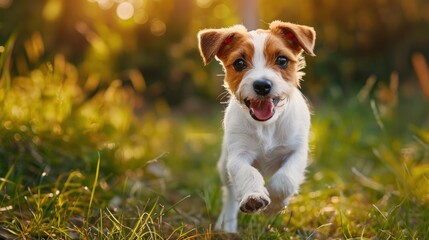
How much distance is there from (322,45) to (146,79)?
10.7 feet

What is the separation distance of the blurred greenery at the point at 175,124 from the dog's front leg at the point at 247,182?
34cm

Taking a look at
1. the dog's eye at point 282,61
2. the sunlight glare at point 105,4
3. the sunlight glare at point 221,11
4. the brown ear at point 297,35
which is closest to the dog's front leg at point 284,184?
the dog's eye at point 282,61

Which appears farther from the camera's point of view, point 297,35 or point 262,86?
point 297,35

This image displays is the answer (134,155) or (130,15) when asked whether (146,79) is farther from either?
(134,155)

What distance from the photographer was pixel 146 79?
39.0 feet

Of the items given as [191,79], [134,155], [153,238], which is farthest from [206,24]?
[153,238]

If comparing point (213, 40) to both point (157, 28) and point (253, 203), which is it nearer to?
point (253, 203)

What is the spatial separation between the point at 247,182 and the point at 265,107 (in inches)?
20.0

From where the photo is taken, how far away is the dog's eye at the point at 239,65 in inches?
168

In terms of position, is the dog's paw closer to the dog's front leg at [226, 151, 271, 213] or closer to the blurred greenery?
the dog's front leg at [226, 151, 271, 213]

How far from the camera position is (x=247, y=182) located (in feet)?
12.8

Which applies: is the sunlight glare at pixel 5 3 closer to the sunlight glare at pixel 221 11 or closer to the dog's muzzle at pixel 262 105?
the sunlight glare at pixel 221 11

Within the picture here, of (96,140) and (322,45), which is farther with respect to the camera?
(322,45)

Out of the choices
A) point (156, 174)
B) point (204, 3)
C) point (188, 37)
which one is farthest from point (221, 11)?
point (156, 174)
